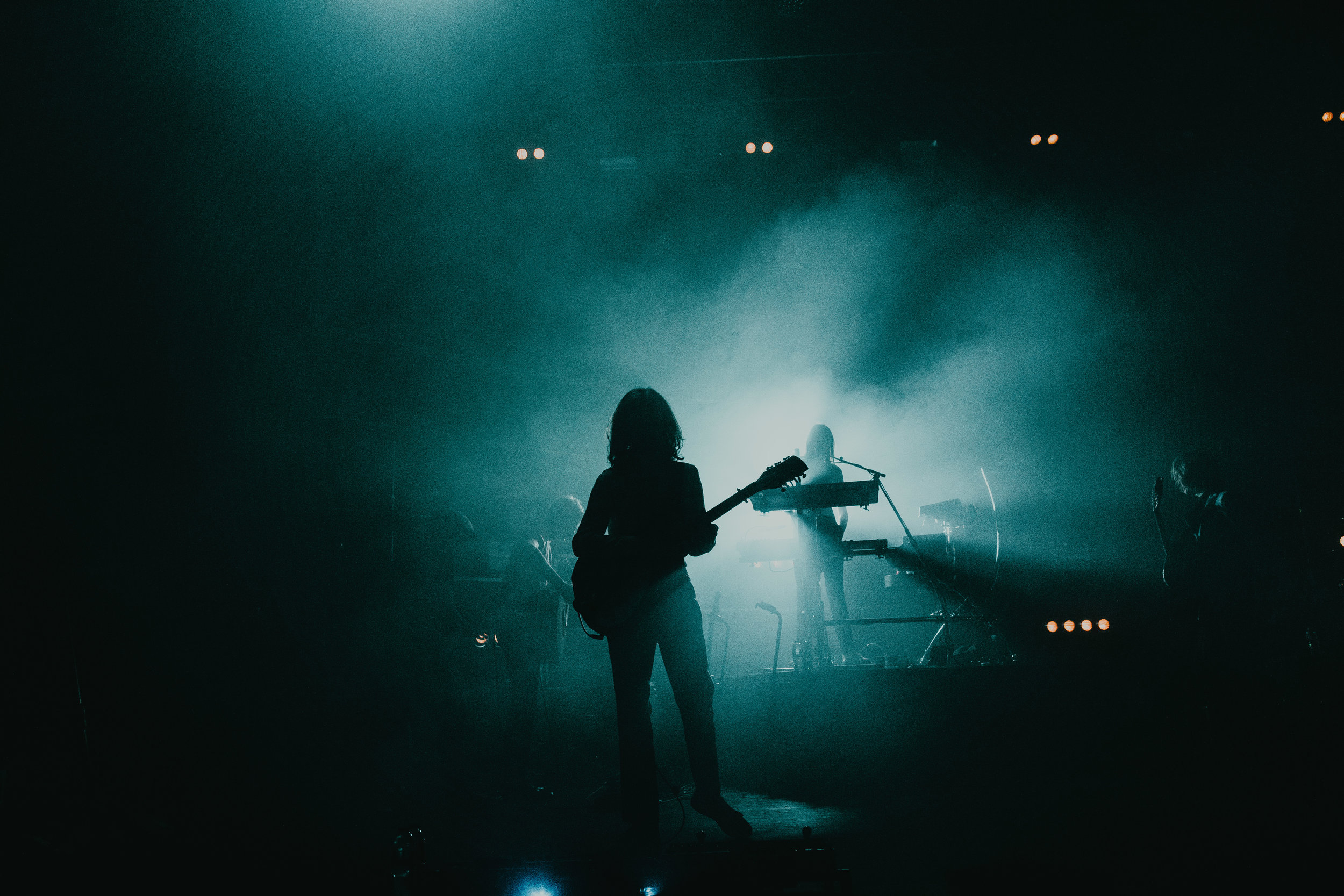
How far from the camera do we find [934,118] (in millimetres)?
6238

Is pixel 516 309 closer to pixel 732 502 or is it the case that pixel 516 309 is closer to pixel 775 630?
pixel 775 630

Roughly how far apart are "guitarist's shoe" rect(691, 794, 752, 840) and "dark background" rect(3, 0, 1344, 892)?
149 cm

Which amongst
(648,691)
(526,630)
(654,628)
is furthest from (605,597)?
(526,630)

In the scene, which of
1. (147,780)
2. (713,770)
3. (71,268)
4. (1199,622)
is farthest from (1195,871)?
(71,268)

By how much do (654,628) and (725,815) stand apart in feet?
2.35

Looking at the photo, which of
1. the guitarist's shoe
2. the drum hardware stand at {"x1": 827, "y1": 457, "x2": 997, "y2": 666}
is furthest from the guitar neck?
the drum hardware stand at {"x1": 827, "y1": 457, "x2": 997, "y2": 666}

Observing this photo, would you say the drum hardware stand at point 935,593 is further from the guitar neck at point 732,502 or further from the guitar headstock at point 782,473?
the guitar neck at point 732,502

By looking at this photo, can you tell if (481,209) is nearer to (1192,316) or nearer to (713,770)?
(713,770)

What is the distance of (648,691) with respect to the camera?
2.57 meters

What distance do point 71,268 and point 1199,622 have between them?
7.14 meters

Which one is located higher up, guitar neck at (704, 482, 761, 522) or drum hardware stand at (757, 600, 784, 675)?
guitar neck at (704, 482, 761, 522)

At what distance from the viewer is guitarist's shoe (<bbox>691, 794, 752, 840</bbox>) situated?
249cm

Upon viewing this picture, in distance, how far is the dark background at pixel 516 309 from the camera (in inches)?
154

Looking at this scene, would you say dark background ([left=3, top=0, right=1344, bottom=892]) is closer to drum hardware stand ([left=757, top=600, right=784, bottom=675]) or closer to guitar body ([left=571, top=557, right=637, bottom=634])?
guitar body ([left=571, top=557, right=637, bottom=634])
